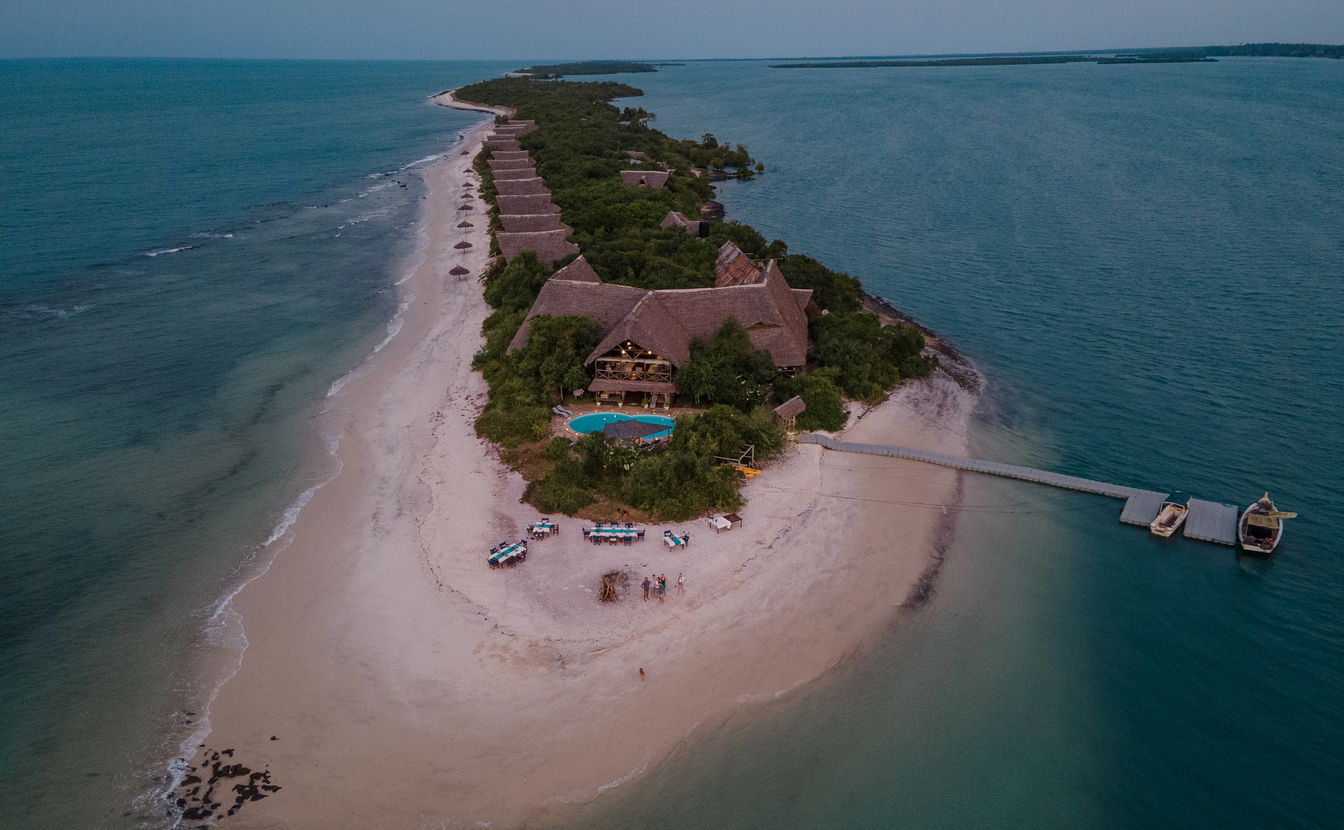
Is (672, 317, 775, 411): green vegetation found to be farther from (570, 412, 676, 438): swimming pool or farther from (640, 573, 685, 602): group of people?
(640, 573, 685, 602): group of people

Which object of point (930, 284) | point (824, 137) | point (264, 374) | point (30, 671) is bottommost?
point (30, 671)

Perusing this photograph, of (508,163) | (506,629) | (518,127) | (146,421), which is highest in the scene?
(518,127)

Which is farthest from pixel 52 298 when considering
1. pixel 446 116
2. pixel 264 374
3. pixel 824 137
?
pixel 446 116

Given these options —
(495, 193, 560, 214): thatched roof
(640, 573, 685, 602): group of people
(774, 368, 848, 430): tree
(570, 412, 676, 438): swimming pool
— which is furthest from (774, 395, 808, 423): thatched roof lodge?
(495, 193, 560, 214): thatched roof

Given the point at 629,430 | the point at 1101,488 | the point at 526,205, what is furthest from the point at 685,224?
the point at 1101,488

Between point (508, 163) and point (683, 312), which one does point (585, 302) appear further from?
point (508, 163)

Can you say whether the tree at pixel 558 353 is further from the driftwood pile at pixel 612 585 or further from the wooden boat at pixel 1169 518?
the wooden boat at pixel 1169 518

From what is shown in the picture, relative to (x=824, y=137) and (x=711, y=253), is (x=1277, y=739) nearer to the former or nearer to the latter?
(x=711, y=253)
